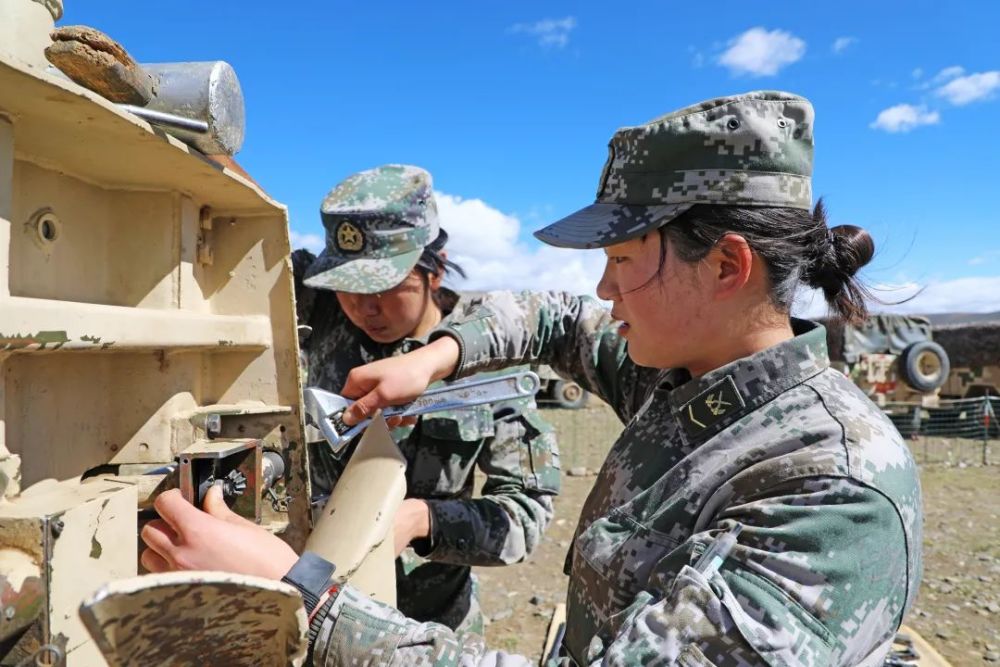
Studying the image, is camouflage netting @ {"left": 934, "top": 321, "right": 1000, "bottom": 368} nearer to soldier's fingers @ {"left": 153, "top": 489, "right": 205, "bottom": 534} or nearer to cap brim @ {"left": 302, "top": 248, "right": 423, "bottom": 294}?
cap brim @ {"left": 302, "top": 248, "right": 423, "bottom": 294}

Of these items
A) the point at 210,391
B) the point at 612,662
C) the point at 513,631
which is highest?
the point at 210,391

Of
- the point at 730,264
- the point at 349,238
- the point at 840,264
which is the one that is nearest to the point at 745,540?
the point at 730,264

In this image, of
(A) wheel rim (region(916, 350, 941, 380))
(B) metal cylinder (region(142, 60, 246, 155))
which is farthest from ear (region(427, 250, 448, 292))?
(A) wheel rim (region(916, 350, 941, 380))

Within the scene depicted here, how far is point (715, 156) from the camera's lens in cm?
132

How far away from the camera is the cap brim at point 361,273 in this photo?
7.30ft

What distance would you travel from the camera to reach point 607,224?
139 centimetres

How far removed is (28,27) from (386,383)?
964 millimetres

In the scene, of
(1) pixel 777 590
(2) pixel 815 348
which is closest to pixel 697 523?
(1) pixel 777 590

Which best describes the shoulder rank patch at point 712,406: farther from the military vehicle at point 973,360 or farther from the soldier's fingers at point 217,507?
the military vehicle at point 973,360

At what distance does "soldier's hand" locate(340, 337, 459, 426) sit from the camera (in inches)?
67.6

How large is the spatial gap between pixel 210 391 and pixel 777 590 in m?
1.21

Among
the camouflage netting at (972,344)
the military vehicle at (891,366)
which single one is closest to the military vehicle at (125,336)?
the military vehicle at (891,366)

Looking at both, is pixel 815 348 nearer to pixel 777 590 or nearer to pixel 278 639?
pixel 777 590

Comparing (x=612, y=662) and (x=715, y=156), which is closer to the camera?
(x=612, y=662)
